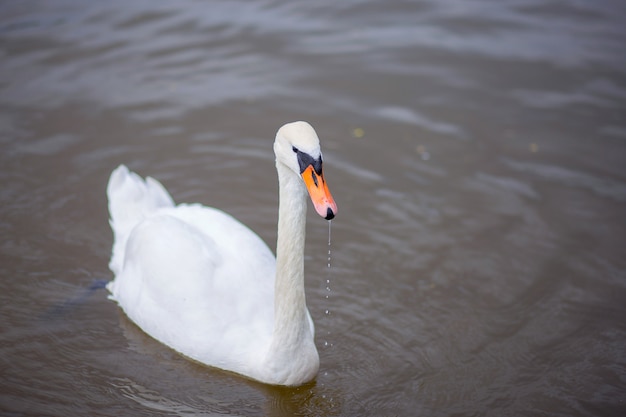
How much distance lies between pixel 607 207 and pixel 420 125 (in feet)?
7.01

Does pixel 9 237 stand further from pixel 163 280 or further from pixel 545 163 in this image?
pixel 545 163

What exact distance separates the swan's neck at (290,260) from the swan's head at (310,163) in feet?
0.68

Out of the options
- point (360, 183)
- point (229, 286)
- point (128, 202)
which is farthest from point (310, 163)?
point (360, 183)

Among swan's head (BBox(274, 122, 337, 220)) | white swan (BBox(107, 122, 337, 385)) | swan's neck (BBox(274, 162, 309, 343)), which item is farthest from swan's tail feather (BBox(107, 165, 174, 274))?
swan's head (BBox(274, 122, 337, 220))

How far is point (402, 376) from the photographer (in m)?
5.07

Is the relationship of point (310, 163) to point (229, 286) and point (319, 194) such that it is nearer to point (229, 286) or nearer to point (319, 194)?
point (319, 194)

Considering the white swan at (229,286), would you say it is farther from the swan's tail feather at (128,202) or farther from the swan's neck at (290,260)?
the swan's tail feather at (128,202)

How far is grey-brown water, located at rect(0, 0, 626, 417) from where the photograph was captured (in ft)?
16.5

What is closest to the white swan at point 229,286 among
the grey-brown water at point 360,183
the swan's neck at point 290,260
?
the swan's neck at point 290,260

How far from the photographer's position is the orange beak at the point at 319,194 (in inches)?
157

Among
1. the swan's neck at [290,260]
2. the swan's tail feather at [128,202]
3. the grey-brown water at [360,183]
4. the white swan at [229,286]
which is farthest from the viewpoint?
the swan's tail feather at [128,202]

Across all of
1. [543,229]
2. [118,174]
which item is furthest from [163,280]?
[543,229]

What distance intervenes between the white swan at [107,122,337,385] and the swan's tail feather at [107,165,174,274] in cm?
26

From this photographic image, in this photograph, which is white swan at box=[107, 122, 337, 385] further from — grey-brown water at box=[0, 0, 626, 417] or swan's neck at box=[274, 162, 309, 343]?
grey-brown water at box=[0, 0, 626, 417]
